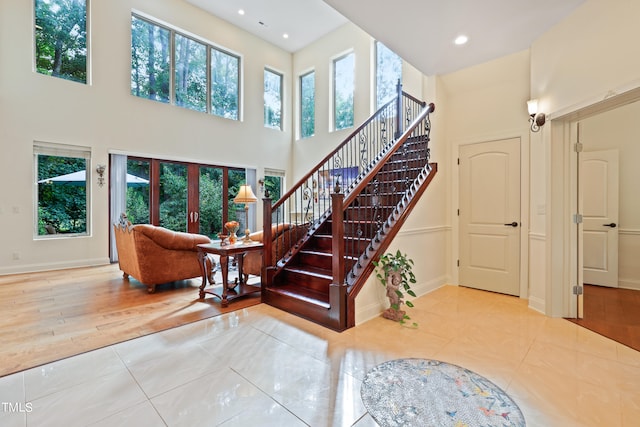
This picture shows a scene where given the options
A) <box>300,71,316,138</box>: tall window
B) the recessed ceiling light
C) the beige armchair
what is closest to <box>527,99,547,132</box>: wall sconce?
the recessed ceiling light

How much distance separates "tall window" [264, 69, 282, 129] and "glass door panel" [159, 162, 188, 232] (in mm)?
2949

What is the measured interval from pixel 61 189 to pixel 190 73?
378 cm

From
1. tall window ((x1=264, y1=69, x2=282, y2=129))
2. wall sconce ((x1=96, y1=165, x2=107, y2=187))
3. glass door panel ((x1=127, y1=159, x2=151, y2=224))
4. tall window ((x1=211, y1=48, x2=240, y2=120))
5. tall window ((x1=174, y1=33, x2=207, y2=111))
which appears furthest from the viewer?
tall window ((x1=264, y1=69, x2=282, y2=129))

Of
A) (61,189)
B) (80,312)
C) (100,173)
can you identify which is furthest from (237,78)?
(80,312)

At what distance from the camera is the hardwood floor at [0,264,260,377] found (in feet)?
7.98

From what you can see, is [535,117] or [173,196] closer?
[535,117]

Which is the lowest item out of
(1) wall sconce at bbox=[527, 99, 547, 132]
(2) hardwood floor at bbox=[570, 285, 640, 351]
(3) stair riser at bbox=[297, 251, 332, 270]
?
(2) hardwood floor at bbox=[570, 285, 640, 351]

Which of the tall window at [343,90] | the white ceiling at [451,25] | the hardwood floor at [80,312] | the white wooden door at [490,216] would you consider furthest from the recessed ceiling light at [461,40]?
the tall window at [343,90]

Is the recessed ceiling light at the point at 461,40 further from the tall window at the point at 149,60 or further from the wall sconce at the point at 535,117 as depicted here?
the tall window at the point at 149,60

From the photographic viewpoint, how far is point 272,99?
874 cm

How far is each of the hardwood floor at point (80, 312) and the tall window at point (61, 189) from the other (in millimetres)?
1102

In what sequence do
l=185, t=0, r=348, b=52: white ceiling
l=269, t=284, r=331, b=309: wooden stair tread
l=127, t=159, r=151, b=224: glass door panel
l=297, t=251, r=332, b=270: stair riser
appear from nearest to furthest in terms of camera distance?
l=269, t=284, r=331, b=309: wooden stair tread, l=297, t=251, r=332, b=270: stair riser, l=127, t=159, r=151, b=224: glass door panel, l=185, t=0, r=348, b=52: white ceiling

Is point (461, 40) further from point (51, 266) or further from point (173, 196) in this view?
point (51, 266)

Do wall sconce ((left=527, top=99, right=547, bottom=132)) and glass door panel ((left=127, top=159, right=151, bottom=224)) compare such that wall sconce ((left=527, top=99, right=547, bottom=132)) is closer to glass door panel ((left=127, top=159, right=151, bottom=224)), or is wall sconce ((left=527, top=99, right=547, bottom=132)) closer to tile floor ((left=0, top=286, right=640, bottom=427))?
tile floor ((left=0, top=286, right=640, bottom=427))
